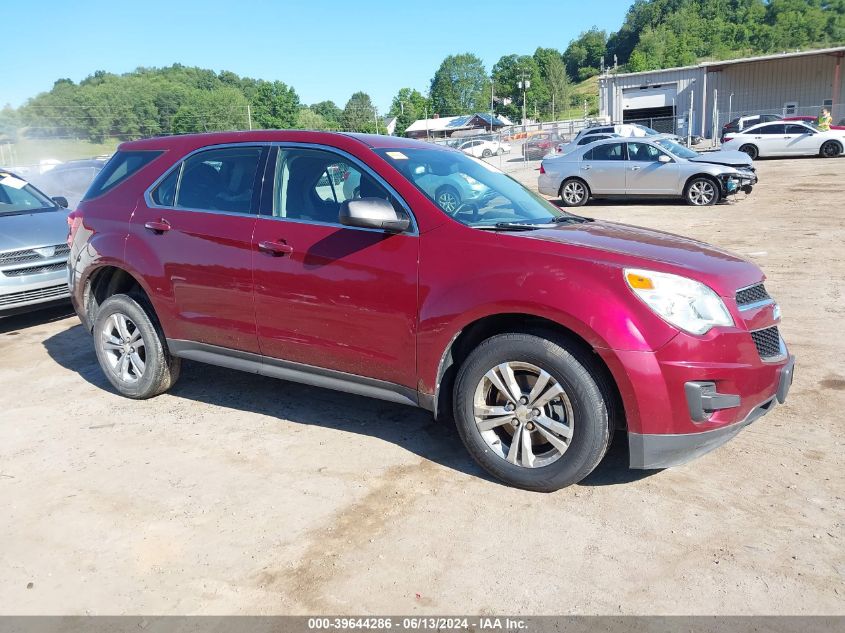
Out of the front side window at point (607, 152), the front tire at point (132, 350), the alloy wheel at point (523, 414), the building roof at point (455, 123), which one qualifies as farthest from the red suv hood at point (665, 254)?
the building roof at point (455, 123)

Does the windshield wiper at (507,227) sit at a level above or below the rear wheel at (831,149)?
above

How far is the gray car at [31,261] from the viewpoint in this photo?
7.19 meters

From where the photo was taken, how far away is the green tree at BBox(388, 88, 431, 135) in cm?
12534

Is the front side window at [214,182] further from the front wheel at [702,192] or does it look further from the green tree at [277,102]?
the green tree at [277,102]

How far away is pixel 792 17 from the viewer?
12494cm

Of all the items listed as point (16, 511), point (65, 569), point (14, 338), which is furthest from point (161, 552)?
point (14, 338)

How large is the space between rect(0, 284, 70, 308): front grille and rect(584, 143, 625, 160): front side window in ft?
40.8

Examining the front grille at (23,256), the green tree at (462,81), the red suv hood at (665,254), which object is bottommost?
the front grille at (23,256)

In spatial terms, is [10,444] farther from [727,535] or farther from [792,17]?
[792,17]

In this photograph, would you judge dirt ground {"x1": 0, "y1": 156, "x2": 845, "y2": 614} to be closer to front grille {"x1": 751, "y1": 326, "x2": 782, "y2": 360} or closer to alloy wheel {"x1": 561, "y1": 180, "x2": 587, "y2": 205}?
front grille {"x1": 751, "y1": 326, "x2": 782, "y2": 360}

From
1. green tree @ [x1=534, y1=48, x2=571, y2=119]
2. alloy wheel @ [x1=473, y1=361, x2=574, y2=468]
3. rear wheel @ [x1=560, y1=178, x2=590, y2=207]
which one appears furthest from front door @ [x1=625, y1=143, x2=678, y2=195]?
green tree @ [x1=534, y1=48, x2=571, y2=119]

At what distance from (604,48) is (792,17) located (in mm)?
57432

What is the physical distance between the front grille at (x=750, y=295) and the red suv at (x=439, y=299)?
0.02 meters

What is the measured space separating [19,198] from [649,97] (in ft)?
173
